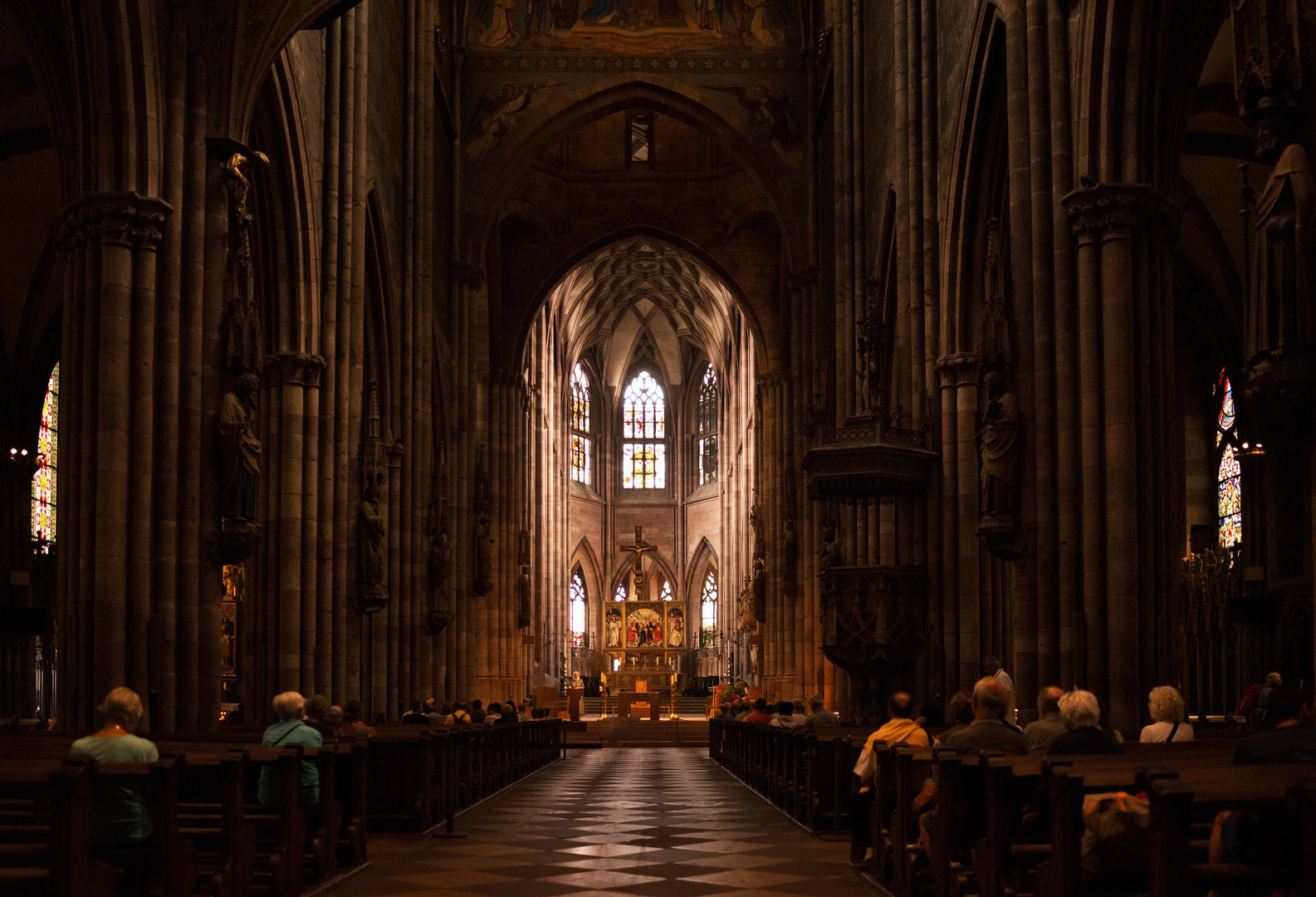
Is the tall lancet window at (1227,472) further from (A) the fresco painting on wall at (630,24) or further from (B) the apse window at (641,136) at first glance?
(B) the apse window at (641,136)

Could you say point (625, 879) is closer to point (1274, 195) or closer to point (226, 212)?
point (1274, 195)

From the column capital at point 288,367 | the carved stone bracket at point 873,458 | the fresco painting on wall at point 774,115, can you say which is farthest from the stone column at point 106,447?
the fresco painting on wall at point 774,115

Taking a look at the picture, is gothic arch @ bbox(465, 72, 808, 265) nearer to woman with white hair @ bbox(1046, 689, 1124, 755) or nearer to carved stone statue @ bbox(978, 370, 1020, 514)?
carved stone statue @ bbox(978, 370, 1020, 514)

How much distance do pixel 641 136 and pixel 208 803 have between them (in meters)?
34.4

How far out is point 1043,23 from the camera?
573 inches

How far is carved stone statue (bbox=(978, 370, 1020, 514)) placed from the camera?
14.5m

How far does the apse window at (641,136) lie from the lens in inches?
1609

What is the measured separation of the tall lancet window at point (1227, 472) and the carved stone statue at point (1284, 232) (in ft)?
70.8

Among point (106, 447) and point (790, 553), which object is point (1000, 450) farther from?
point (790, 553)

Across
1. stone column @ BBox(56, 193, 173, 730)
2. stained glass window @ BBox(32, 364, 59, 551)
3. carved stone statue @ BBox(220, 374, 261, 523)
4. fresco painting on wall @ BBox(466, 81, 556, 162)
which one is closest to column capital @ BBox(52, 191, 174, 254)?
stone column @ BBox(56, 193, 173, 730)

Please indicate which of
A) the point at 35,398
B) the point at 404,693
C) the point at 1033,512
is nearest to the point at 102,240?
the point at 1033,512

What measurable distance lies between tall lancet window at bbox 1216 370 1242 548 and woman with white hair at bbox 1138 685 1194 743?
2131 cm

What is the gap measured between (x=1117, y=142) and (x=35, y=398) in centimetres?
2332

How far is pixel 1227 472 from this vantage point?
29.5 metres
